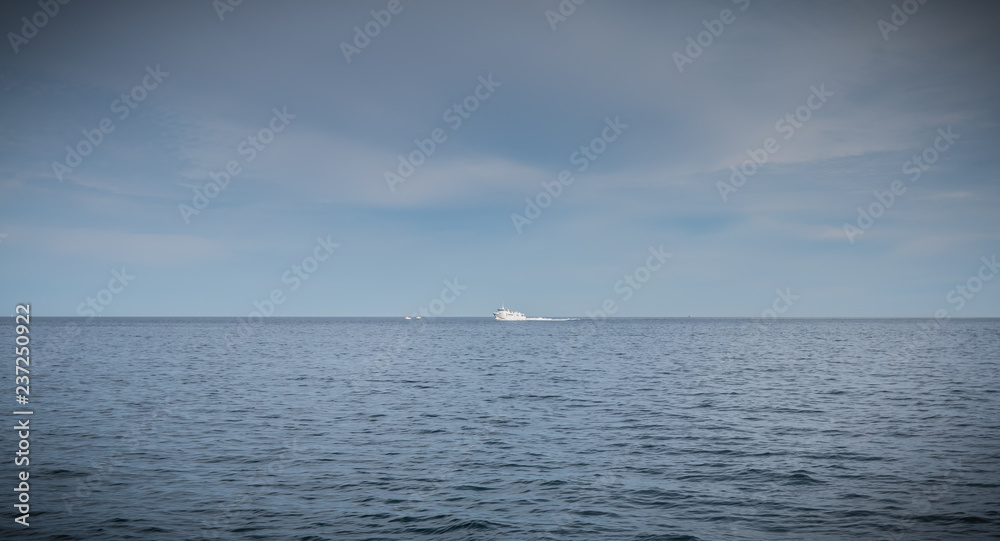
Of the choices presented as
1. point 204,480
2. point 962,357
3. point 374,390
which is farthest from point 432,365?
point 962,357

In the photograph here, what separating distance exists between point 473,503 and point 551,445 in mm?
9328

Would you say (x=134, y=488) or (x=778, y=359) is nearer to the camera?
(x=134, y=488)

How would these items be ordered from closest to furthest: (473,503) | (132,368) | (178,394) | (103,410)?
(473,503), (103,410), (178,394), (132,368)

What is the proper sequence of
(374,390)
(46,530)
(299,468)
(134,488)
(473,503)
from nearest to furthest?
(46,530), (473,503), (134,488), (299,468), (374,390)

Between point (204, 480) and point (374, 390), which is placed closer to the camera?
point (204, 480)

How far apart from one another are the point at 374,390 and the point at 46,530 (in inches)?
1279

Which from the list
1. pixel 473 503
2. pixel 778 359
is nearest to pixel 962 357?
pixel 778 359

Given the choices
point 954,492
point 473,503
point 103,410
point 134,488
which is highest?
point 103,410

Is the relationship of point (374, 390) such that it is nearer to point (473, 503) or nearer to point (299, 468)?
point (299, 468)

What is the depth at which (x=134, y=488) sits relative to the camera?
21.0 meters

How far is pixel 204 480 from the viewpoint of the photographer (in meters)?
22.1

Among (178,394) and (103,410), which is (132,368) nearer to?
(178,394)

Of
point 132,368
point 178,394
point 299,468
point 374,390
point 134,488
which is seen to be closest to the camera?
point 134,488

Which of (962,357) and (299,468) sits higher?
(962,357)
